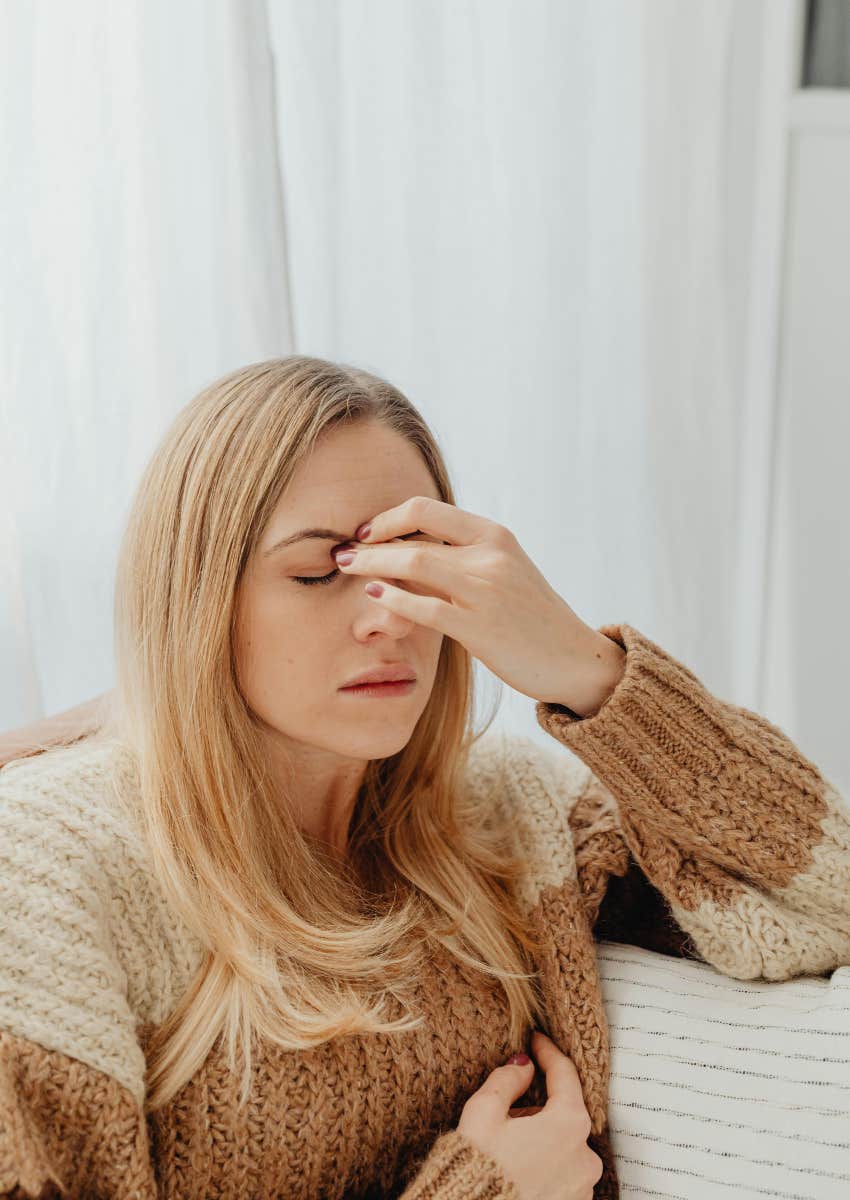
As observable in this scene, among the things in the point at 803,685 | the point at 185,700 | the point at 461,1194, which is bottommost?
the point at 803,685

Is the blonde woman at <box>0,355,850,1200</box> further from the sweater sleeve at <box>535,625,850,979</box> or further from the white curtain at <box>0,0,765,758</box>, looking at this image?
the white curtain at <box>0,0,765,758</box>

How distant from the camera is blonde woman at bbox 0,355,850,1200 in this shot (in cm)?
95

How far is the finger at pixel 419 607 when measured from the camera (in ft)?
3.35

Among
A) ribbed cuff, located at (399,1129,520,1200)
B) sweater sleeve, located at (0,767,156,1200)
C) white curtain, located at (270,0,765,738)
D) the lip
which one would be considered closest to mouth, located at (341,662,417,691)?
the lip

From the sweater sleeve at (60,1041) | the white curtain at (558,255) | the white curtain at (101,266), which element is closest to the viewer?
the sweater sleeve at (60,1041)

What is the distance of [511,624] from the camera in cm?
106

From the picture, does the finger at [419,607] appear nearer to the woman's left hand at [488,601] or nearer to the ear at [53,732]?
the woman's left hand at [488,601]

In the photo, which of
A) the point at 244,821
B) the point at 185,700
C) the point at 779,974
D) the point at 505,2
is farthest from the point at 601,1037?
the point at 505,2

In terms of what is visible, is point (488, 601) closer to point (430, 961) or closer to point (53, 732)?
point (430, 961)

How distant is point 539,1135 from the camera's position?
39.4 inches

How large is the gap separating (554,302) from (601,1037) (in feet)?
4.19

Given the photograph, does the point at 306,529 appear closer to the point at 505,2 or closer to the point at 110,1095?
the point at 110,1095

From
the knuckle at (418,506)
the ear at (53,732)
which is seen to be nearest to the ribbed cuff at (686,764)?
the knuckle at (418,506)

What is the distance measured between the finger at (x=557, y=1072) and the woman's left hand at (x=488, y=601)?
0.31 meters
